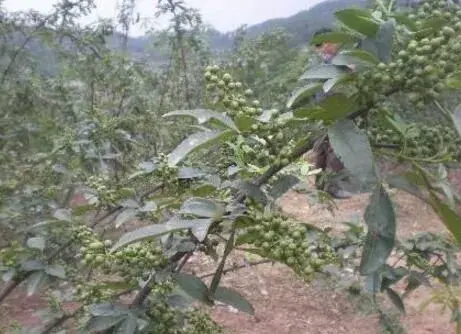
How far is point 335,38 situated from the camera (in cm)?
101

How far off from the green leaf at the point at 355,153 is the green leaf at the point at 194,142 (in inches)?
6.5

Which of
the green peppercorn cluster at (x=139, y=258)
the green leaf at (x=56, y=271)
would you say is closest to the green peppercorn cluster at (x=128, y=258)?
the green peppercorn cluster at (x=139, y=258)

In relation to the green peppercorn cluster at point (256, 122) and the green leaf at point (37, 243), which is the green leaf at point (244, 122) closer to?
the green peppercorn cluster at point (256, 122)

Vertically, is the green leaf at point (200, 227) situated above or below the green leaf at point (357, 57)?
below

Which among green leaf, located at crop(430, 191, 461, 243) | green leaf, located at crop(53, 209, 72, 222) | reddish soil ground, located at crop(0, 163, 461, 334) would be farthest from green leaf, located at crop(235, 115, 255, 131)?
reddish soil ground, located at crop(0, 163, 461, 334)

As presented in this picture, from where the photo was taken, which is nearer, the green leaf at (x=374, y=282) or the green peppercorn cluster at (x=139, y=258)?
the green peppercorn cluster at (x=139, y=258)

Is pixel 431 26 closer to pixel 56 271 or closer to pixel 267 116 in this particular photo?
pixel 267 116

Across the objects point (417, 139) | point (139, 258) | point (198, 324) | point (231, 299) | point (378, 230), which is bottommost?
point (198, 324)

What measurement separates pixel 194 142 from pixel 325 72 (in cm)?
22

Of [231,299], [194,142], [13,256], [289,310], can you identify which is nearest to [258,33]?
[289,310]

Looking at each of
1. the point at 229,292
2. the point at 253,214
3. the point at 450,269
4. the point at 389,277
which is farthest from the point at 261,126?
the point at 450,269

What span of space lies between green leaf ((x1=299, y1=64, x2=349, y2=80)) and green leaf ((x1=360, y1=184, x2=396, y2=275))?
0.19 m

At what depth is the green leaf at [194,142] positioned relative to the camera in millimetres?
923

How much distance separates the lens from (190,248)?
1.11m
